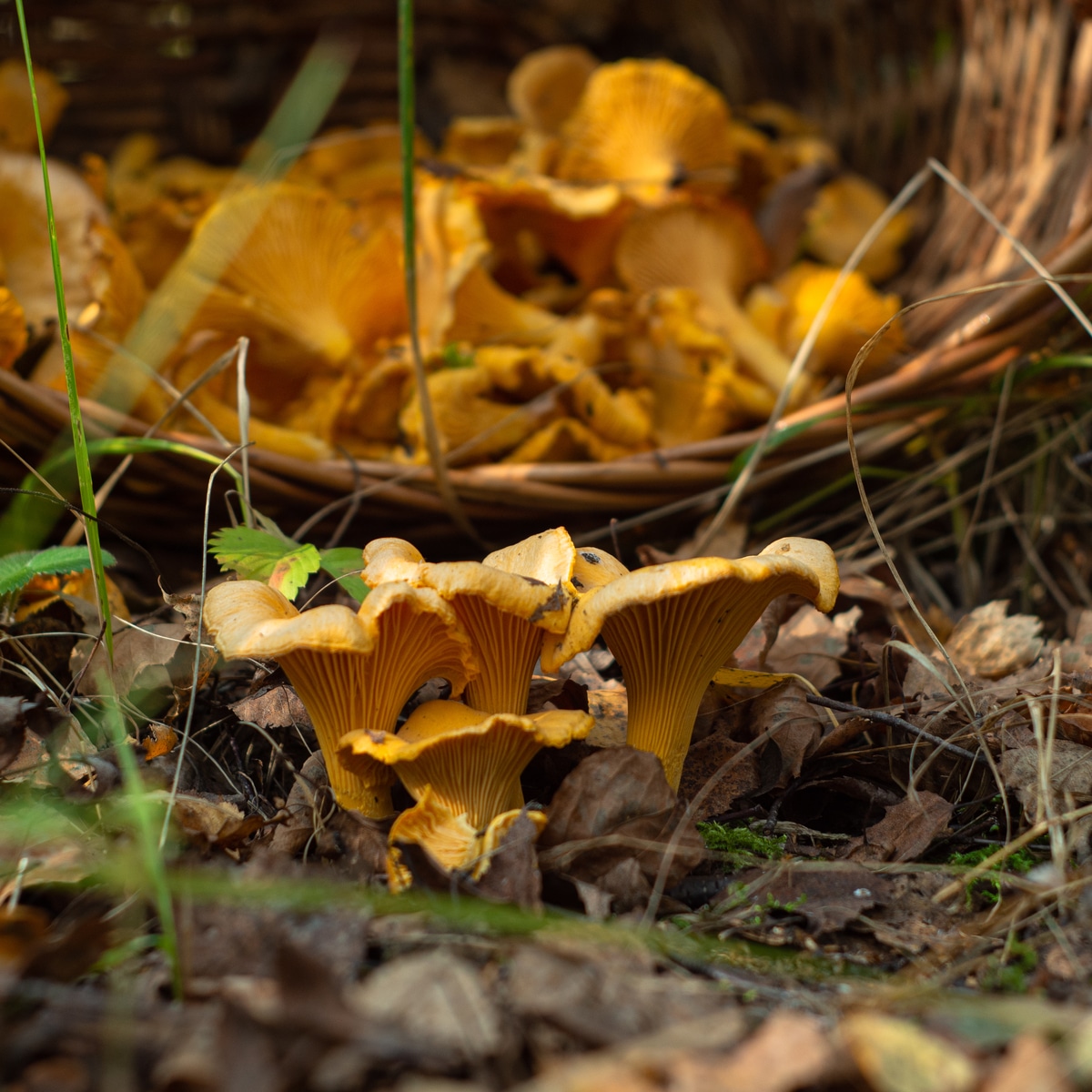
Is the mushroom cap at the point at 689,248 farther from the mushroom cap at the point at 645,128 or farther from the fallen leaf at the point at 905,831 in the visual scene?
the fallen leaf at the point at 905,831

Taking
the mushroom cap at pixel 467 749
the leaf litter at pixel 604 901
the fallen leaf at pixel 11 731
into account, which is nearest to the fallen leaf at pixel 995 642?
the leaf litter at pixel 604 901

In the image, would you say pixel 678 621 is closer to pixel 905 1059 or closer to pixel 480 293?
pixel 905 1059

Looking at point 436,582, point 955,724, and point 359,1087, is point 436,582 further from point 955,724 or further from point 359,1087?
point 955,724

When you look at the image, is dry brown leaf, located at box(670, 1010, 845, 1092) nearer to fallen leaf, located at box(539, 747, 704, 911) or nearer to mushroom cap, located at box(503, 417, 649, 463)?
fallen leaf, located at box(539, 747, 704, 911)

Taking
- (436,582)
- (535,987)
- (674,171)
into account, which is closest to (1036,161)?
(674,171)

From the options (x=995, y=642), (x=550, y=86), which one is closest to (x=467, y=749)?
(x=995, y=642)
